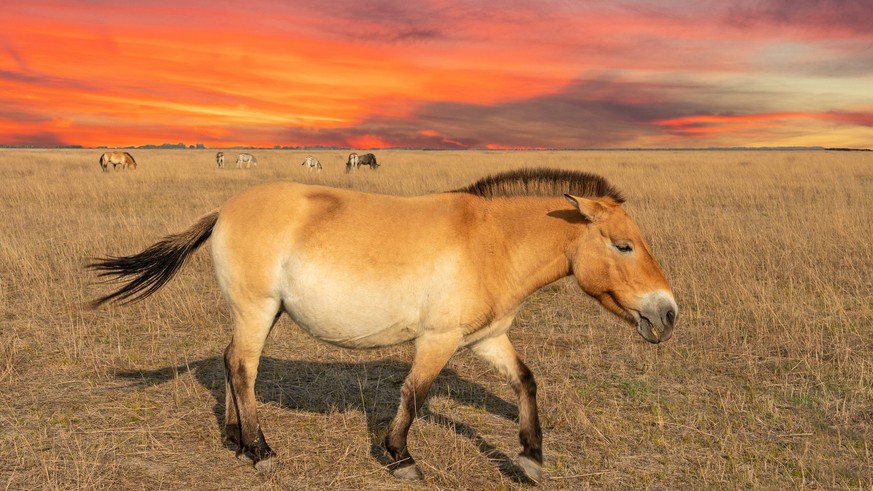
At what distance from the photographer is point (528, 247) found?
168 inches

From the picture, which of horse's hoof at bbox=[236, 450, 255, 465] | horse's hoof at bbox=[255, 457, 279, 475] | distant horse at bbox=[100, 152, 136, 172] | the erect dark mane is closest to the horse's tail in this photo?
horse's hoof at bbox=[236, 450, 255, 465]

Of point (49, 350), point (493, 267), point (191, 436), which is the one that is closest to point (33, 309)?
point (49, 350)

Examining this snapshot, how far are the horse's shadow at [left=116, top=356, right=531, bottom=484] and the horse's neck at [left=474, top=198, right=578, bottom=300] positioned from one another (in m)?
1.37

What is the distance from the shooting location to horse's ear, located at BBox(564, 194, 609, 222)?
13.2 feet

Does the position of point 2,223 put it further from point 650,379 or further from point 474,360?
point 650,379

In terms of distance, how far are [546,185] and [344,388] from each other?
2856mm

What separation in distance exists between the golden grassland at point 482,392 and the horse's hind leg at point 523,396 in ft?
0.62

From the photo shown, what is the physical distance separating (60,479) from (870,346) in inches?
309

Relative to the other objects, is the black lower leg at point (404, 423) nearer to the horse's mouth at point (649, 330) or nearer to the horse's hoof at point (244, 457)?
the horse's hoof at point (244, 457)

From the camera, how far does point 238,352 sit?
14.5ft

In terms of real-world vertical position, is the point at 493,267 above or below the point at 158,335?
above

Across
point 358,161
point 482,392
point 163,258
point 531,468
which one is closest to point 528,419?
point 531,468

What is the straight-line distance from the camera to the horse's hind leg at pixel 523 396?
13.7ft

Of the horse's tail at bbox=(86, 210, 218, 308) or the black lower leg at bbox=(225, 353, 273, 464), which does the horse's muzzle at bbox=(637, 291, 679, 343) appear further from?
the horse's tail at bbox=(86, 210, 218, 308)
